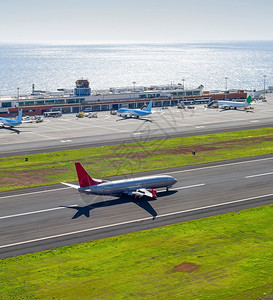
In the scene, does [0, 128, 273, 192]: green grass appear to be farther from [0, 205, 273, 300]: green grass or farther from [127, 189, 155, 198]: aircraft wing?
[0, 205, 273, 300]: green grass

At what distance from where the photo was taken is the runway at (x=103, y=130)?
141000 mm

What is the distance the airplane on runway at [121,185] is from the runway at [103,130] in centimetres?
5160

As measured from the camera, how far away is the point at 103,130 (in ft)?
550

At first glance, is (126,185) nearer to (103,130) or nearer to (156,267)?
(156,267)

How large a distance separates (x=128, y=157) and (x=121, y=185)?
38235 mm

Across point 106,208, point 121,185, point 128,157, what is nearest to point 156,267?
point 106,208

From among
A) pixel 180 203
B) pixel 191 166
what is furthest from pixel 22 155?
pixel 180 203

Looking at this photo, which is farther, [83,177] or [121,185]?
[121,185]

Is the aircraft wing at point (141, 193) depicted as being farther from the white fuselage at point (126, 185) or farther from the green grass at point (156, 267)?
the green grass at point (156, 267)

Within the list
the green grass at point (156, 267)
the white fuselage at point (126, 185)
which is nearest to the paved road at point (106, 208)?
the white fuselage at point (126, 185)

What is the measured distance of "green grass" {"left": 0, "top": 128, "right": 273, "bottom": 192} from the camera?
4091 inches

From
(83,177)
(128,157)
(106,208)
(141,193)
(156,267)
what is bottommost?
(156,267)

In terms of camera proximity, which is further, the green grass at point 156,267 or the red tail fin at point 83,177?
the red tail fin at point 83,177

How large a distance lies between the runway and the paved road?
46362 mm
